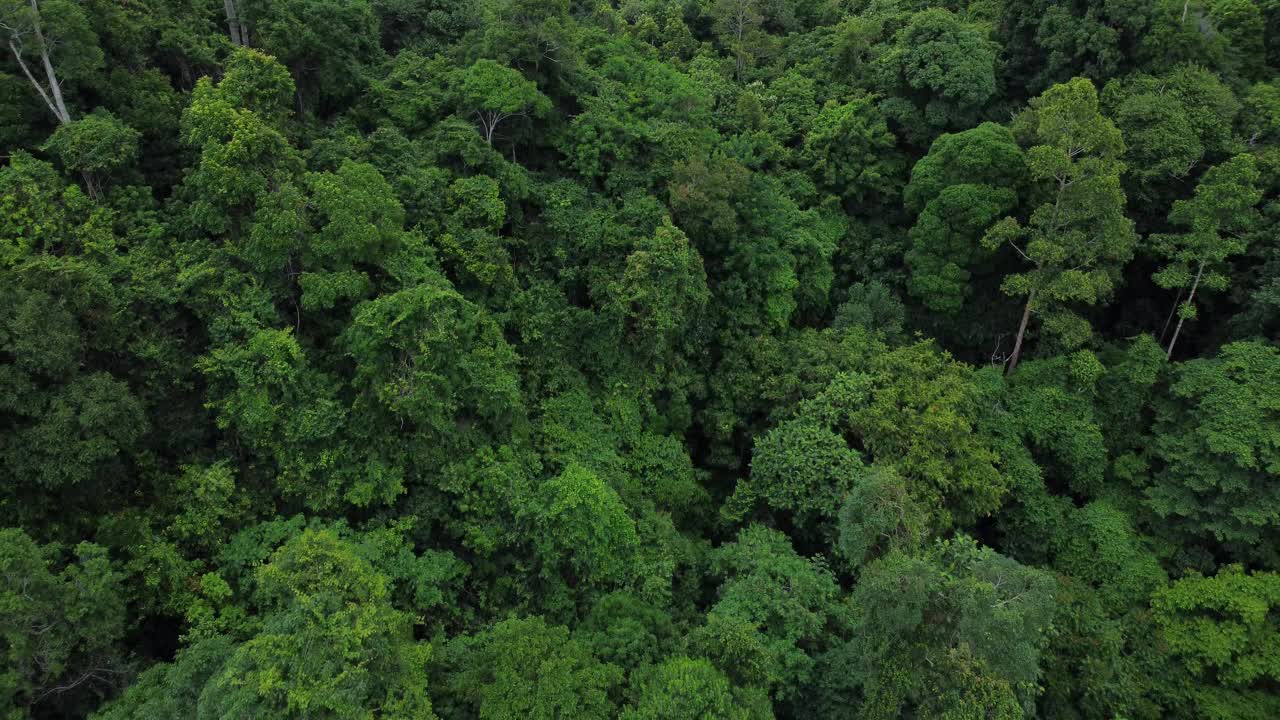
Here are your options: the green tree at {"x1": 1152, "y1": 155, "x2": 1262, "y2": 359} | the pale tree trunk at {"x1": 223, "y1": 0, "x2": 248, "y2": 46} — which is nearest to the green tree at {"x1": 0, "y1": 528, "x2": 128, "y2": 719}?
the pale tree trunk at {"x1": 223, "y1": 0, "x2": 248, "y2": 46}

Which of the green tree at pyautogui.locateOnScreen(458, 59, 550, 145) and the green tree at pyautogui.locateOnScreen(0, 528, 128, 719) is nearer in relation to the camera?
the green tree at pyautogui.locateOnScreen(0, 528, 128, 719)

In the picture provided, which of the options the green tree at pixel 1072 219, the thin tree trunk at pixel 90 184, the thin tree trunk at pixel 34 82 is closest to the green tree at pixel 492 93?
the thin tree trunk at pixel 90 184

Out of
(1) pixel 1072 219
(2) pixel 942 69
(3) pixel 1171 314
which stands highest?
(2) pixel 942 69

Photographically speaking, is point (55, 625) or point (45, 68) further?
point (45, 68)

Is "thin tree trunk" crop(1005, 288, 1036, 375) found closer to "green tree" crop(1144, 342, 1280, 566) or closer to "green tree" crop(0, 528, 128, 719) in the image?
"green tree" crop(1144, 342, 1280, 566)

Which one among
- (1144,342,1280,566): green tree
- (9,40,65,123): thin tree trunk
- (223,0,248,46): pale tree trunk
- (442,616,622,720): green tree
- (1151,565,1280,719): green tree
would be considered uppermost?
(223,0,248,46): pale tree trunk

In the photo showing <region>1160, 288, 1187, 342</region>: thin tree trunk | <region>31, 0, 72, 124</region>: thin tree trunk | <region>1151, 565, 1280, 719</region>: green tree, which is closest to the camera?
<region>31, 0, 72, 124</region>: thin tree trunk

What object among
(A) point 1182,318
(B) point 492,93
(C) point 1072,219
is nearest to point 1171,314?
(A) point 1182,318

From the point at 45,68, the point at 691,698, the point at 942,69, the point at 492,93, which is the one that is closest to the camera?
the point at 691,698

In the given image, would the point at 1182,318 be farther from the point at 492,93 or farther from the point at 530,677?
the point at 492,93

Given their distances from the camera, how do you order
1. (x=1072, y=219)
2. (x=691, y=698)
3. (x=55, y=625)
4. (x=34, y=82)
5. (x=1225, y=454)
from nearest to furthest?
1. (x=55, y=625)
2. (x=691, y=698)
3. (x=34, y=82)
4. (x=1225, y=454)
5. (x=1072, y=219)

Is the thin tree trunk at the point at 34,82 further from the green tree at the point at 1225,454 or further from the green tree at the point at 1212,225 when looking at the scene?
the green tree at the point at 1212,225
